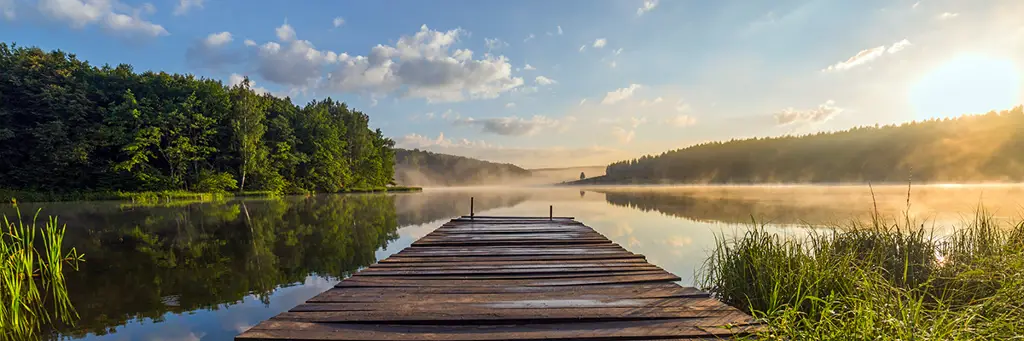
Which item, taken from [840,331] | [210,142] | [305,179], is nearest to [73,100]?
[210,142]

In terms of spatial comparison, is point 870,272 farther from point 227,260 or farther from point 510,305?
point 227,260

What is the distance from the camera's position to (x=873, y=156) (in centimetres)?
8006

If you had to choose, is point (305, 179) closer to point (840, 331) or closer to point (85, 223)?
point (85, 223)

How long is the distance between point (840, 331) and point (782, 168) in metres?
104

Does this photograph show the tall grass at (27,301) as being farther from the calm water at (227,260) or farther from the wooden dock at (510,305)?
the wooden dock at (510,305)

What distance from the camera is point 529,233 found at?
370 inches

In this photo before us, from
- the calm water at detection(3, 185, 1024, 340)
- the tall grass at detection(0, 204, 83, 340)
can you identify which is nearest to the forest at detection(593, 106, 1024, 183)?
the calm water at detection(3, 185, 1024, 340)

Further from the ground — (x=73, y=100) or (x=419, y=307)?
(x=73, y=100)

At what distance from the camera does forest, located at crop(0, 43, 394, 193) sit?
32.7 meters

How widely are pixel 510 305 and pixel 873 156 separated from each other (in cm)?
10311

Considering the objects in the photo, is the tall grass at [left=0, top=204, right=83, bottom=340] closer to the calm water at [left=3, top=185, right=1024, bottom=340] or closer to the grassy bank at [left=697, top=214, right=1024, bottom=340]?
the calm water at [left=3, top=185, right=1024, bottom=340]

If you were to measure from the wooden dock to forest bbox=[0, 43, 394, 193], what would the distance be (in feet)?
134

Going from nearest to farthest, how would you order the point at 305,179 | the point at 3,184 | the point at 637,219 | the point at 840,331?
the point at 840,331
the point at 637,219
the point at 3,184
the point at 305,179

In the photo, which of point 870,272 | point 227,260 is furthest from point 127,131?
→ point 870,272
